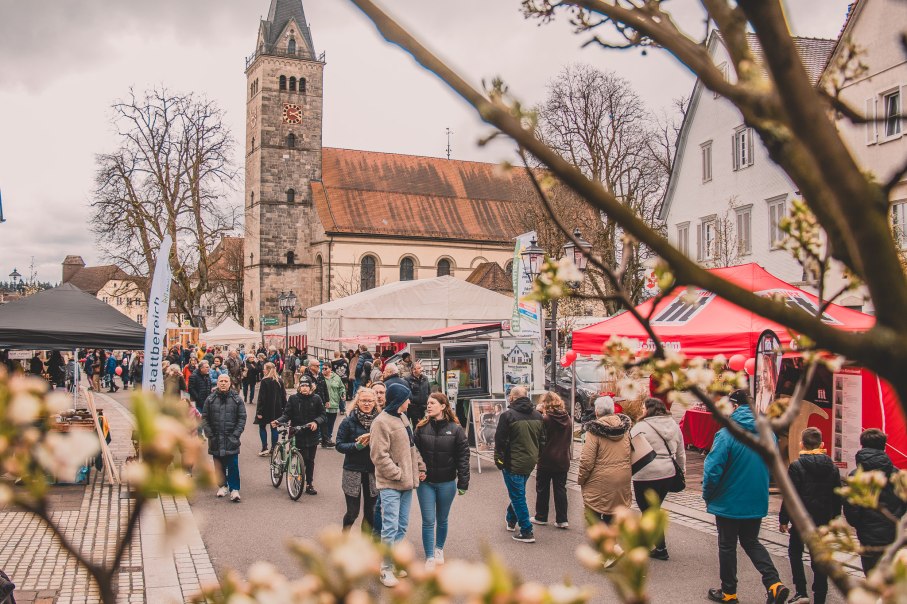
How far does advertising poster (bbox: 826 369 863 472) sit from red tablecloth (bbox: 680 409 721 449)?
3066 mm

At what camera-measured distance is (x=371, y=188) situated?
59.6 m

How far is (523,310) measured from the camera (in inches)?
623

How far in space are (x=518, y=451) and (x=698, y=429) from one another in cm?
712

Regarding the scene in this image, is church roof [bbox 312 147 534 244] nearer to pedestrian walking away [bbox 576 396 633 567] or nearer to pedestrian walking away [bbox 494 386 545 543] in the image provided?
pedestrian walking away [bbox 494 386 545 543]

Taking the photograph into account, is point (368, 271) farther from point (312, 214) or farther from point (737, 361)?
point (737, 361)

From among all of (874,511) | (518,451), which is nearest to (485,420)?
(518,451)

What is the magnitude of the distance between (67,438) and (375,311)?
25.9m

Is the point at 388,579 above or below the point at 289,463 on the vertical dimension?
below

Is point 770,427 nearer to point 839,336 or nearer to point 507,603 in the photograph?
point 839,336

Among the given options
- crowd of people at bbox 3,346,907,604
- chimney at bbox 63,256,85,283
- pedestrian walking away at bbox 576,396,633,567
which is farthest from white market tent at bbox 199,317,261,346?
chimney at bbox 63,256,85,283

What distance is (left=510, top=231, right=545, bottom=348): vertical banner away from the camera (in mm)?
15609

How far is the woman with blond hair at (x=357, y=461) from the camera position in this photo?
28.1ft

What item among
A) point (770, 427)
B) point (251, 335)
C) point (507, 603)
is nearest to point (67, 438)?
point (507, 603)

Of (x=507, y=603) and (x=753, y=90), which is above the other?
(x=753, y=90)
